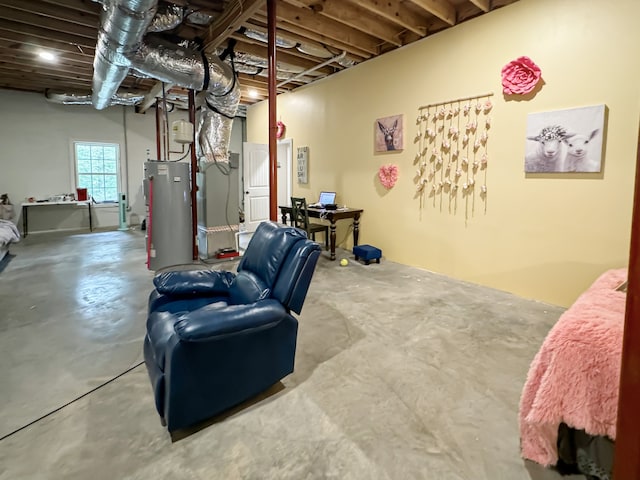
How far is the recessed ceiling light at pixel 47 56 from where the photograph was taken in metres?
4.92

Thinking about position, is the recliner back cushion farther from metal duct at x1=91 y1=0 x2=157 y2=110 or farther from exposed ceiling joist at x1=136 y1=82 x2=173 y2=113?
exposed ceiling joist at x1=136 y1=82 x2=173 y2=113

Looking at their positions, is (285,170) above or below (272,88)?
below

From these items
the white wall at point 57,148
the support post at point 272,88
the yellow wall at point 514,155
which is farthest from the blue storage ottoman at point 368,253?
the white wall at point 57,148

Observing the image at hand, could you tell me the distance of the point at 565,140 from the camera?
3.22 meters

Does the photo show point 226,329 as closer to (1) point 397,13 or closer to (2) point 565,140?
(2) point 565,140

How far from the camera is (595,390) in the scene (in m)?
1.37

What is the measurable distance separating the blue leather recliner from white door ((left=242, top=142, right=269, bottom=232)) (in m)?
4.84

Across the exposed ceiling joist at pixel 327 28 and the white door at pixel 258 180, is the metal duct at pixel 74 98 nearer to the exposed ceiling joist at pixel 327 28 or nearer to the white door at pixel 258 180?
the white door at pixel 258 180

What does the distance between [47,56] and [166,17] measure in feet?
9.40

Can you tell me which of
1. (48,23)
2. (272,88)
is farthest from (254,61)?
(48,23)

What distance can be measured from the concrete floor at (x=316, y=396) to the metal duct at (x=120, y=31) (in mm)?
2378

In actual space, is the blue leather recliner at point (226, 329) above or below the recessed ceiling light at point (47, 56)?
below

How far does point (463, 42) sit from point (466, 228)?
2.07 metres

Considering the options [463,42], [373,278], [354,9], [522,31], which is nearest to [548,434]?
[373,278]
